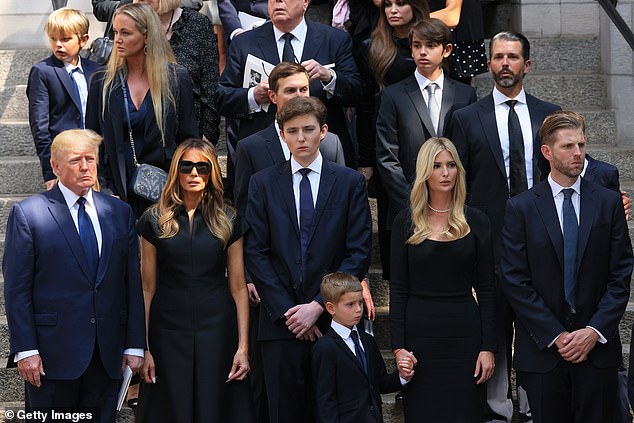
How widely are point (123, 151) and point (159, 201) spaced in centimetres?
54

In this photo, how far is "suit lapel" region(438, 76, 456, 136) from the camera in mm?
6480

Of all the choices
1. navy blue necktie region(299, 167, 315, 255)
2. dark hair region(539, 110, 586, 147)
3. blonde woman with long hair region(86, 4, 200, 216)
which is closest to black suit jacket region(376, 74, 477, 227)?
navy blue necktie region(299, 167, 315, 255)

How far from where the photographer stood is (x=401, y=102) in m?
6.45

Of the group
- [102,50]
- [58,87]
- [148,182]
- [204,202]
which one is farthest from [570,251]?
[58,87]

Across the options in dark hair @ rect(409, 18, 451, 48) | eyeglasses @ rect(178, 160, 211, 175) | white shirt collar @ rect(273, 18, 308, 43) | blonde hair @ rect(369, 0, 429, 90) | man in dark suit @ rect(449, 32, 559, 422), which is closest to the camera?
eyeglasses @ rect(178, 160, 211, 175)

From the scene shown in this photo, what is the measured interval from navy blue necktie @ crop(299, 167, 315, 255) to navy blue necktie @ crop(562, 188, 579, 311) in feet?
4.00

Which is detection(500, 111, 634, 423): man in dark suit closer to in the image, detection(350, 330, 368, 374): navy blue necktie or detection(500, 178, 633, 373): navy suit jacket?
detection(500, 178, 633, 373): navy suit jacket

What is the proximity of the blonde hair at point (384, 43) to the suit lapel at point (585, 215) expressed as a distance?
1.64 metres

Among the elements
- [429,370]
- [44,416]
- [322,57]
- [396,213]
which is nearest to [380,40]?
[322,57]

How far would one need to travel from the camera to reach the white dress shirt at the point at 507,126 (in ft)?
20.2

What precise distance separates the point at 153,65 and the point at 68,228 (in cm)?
121

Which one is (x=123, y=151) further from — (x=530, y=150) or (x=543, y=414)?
(x=543, y=414)

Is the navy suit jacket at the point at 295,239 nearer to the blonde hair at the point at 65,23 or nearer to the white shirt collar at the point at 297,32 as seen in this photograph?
the white shirt collar at the point at 297,32

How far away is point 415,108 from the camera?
254 inches
